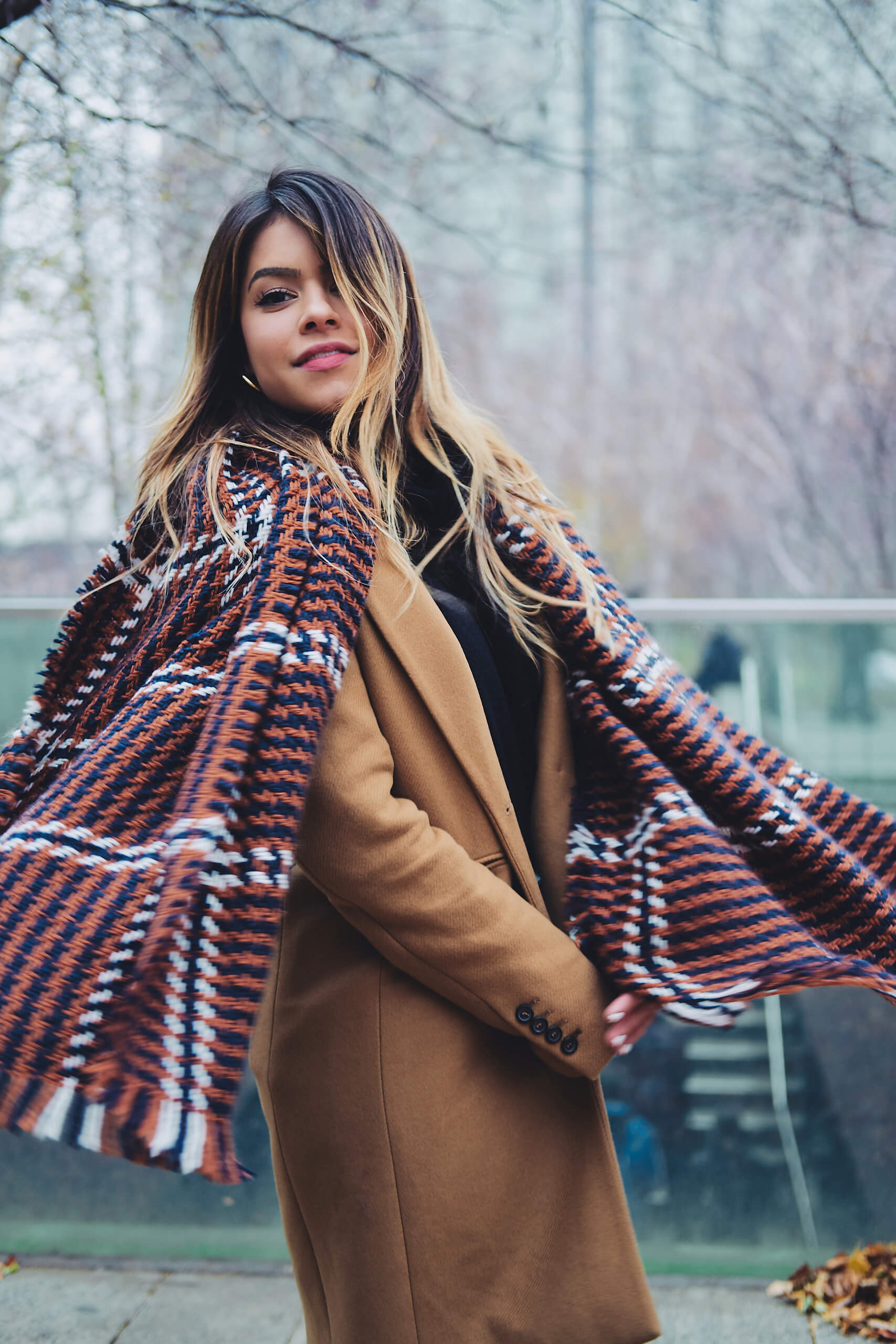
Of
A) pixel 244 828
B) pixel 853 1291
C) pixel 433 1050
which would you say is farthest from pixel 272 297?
pixel 853 1291

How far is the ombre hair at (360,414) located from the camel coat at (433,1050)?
19 cm

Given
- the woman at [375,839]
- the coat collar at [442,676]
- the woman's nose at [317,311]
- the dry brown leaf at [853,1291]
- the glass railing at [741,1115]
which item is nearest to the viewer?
the woman at [375,839]

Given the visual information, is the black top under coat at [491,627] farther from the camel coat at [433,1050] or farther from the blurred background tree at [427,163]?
the blurred background tree at [427,163]

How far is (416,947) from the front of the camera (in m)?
1.29

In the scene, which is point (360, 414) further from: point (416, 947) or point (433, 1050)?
point (433, 1050)

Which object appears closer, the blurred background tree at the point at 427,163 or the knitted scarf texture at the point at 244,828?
the knitted scarf texture at the point at 244,828

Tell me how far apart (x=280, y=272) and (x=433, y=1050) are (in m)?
1.14

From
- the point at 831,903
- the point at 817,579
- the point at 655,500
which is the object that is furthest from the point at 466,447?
the point at 655,500

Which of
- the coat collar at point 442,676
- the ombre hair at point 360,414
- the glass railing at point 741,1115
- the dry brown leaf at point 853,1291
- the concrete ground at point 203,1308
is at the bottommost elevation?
the concrete ground at point 203,1308

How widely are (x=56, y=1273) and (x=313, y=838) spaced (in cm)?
214

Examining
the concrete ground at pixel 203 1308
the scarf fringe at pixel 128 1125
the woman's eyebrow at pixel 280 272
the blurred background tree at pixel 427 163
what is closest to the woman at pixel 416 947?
the woman's eyebrow at pixel 280 272

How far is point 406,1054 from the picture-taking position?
1.36 m

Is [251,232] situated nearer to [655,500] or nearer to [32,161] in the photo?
[32,161]

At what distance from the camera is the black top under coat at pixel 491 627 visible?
61.2 inches
